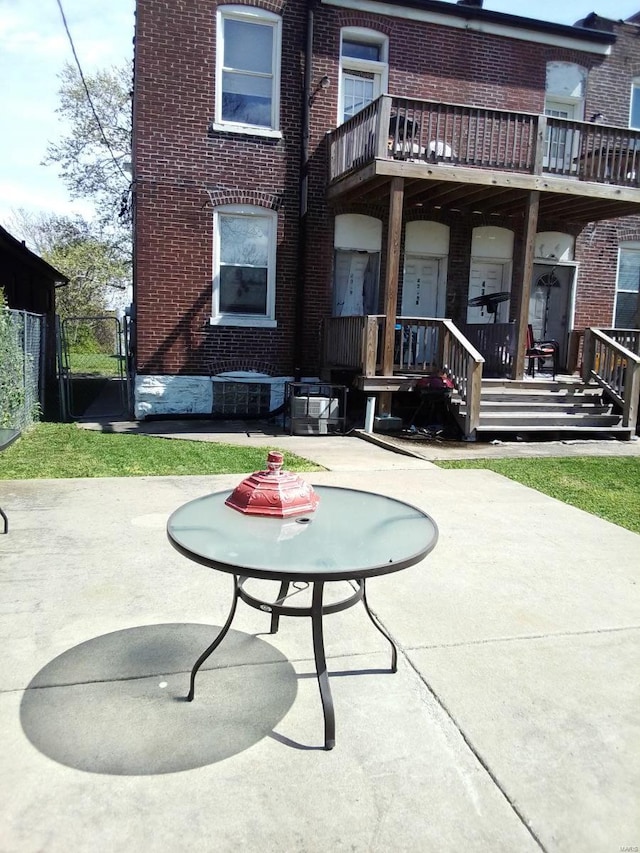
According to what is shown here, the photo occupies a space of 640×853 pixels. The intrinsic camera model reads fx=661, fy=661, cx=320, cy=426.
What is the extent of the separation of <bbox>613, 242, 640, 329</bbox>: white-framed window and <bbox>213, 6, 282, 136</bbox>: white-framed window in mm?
7725

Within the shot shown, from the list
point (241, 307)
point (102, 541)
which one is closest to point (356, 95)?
point (241, 307)

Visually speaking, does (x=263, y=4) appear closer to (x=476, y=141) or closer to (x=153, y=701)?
(x=476, y=141)

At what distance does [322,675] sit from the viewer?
250 centimetres

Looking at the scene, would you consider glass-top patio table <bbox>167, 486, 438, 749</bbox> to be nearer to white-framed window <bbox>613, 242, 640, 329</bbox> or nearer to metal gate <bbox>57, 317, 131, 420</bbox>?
metal gate <bbox>57, 317, 131, 420</bbox>

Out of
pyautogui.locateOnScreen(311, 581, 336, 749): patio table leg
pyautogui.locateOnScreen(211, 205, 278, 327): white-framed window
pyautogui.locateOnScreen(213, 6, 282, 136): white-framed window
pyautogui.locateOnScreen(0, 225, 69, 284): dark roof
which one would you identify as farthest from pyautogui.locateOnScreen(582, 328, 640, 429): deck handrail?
pyautogui.locateOnScreen(0, 225, 69, 284): dark roof

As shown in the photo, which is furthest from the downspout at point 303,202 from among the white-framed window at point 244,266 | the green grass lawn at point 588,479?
the green grass lawn at point 588,479

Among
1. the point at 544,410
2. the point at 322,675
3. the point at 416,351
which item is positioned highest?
the point at 416,351

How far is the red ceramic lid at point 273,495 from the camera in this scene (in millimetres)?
2775

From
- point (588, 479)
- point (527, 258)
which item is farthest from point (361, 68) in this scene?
point (588, 479)

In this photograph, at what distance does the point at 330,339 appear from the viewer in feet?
39.3

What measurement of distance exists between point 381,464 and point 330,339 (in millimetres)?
4528

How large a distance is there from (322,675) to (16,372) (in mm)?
7999

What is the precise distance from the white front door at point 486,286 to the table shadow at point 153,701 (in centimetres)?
1081

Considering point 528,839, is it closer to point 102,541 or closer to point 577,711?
point 577,711
